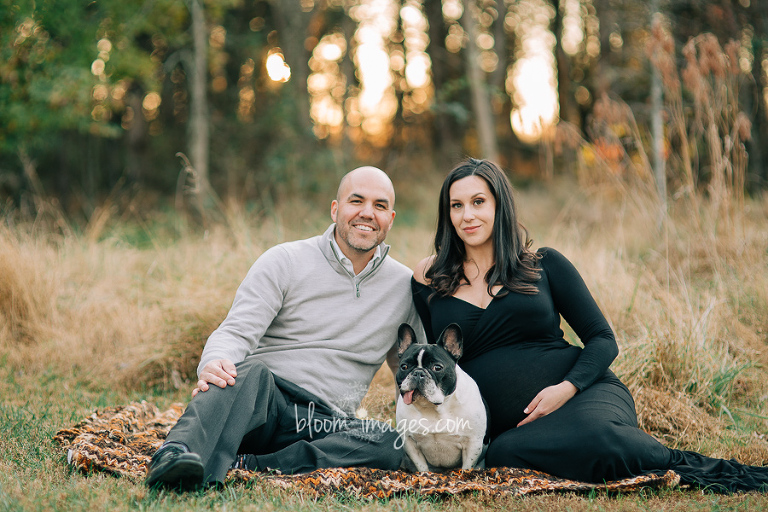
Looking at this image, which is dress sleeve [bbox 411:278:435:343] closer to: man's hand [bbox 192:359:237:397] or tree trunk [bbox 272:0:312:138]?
man's hand [bbox 192:359:237:397]

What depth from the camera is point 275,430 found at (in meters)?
3.04

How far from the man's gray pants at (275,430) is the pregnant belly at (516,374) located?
53 cm

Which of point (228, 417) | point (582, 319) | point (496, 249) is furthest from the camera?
point (496, 249)

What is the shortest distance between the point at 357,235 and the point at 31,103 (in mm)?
9888

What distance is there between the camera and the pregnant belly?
120 inches

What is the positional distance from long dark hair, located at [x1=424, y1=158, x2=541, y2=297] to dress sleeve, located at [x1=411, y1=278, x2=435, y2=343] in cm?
7

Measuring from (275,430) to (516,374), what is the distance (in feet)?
4.05

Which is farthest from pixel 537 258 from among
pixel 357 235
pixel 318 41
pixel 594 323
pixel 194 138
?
pixel 318 41

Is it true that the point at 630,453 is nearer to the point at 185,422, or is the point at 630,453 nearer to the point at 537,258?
the point at 537,258

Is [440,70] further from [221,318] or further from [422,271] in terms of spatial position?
[422,271]

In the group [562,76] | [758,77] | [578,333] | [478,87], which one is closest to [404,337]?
[578,333]

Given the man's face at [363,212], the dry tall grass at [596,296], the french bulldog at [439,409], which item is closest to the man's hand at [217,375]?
the french bulldog at [439,409]

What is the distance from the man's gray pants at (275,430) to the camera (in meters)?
2.62

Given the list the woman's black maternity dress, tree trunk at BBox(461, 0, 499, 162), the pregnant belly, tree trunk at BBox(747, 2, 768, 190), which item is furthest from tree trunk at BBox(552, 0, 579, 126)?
the pregnant belly
